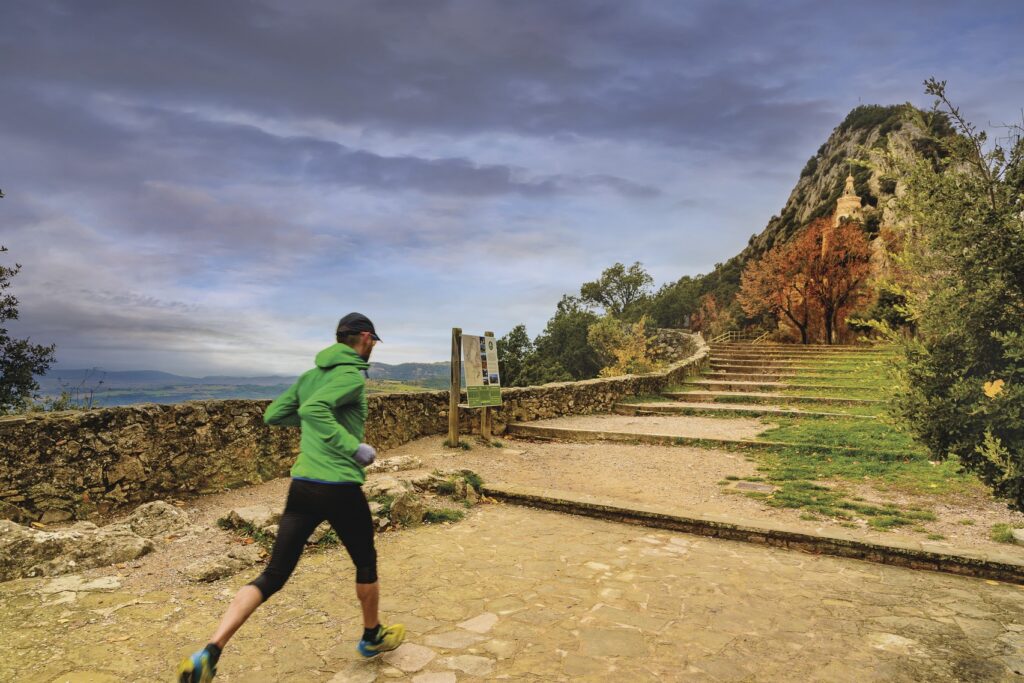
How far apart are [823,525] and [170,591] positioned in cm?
574

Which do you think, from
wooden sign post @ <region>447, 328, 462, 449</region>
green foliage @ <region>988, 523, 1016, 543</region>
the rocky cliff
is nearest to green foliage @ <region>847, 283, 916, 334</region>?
green foliage @ <region>988, 523, 1016, 543</region>

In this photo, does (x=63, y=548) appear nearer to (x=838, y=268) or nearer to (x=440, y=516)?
(x=440, y=516)

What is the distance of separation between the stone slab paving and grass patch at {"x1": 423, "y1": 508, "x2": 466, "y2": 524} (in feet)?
2.99

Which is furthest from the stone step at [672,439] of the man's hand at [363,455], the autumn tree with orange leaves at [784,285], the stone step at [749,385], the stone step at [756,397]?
the autumn tree with orange leaves at [784,285]

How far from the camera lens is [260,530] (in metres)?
4.73

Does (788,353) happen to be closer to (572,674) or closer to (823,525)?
(823,525)

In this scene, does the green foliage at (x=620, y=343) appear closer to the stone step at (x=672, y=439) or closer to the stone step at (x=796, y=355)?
the stone step at (x=796, y=355)

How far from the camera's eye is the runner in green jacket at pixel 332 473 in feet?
8.59

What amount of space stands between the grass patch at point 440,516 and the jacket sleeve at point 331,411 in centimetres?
318

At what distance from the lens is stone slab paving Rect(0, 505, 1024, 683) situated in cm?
290

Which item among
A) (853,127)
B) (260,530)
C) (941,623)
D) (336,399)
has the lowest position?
(941,623)

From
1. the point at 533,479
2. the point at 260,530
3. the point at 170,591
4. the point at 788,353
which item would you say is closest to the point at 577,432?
the point at 533,479

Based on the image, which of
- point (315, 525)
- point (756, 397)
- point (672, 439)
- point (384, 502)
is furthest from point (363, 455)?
point (756, 397)

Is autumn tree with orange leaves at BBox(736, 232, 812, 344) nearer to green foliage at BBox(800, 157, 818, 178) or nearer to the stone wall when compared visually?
the stone wall
